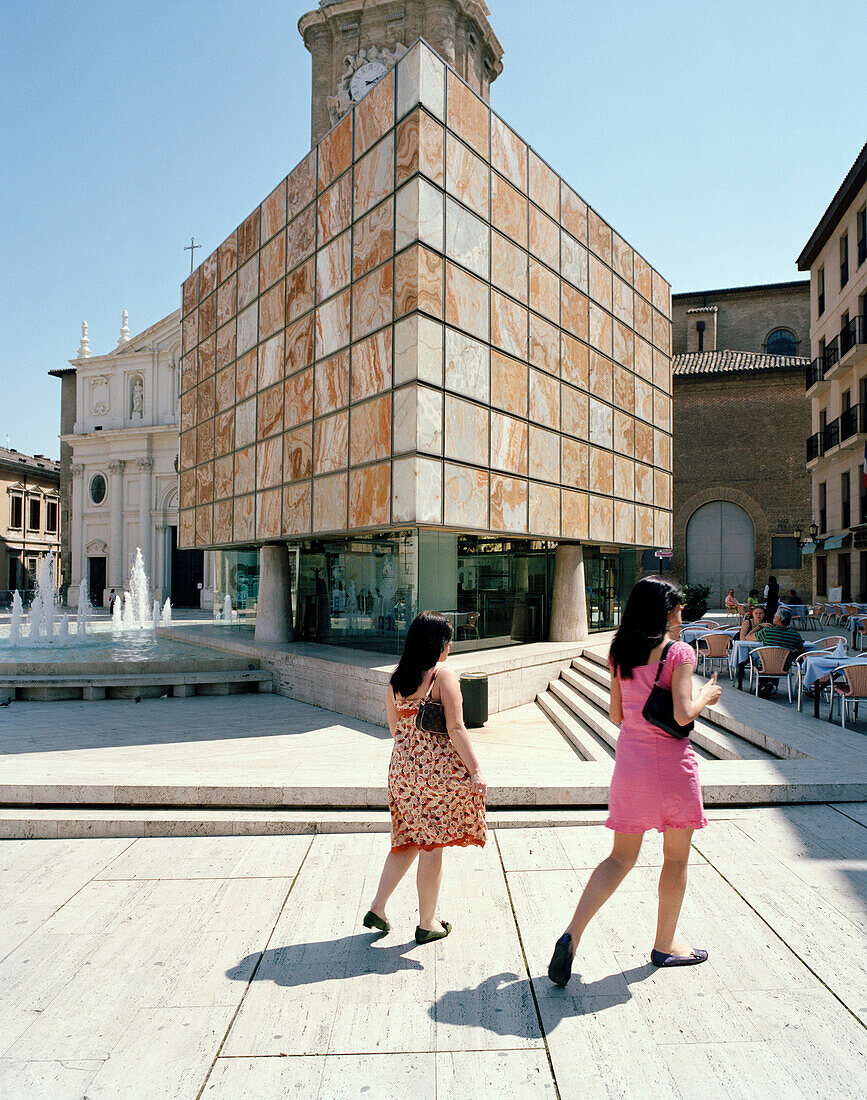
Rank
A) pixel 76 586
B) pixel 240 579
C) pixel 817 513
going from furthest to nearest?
1. pixel 76 586
2. pixel 817 513
3. pixel 240 579

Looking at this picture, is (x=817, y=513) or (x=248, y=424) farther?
(x=817, y=513)

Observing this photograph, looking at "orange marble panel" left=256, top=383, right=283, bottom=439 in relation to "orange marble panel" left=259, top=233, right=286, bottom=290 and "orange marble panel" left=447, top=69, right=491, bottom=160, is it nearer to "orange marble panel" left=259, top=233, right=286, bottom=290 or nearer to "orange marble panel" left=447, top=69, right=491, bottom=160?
"orange marble panel" left=259, top=233, right=286, bottom=290

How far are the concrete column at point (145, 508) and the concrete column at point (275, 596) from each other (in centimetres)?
2851

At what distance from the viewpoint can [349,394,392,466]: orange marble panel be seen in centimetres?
1195

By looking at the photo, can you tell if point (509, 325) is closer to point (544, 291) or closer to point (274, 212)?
point (544, 291)

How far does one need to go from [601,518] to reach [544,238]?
627 cm

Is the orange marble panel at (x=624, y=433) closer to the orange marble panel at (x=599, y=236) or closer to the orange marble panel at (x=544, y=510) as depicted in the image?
the orange marble panel at (x=544, y=510)

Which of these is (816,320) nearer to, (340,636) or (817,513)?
(817,513)

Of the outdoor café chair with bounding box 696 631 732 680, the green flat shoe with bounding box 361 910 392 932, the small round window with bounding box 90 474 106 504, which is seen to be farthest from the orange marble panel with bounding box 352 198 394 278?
the small round window with bounding box 90 474 106 504

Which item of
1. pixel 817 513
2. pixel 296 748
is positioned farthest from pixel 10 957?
pixel 817 513

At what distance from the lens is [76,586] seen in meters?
45.2

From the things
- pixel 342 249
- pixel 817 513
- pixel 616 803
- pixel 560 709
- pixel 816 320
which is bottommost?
pixel 560 709

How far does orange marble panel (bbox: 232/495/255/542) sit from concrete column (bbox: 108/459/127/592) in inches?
1161

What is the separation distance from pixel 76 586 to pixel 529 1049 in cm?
4757
